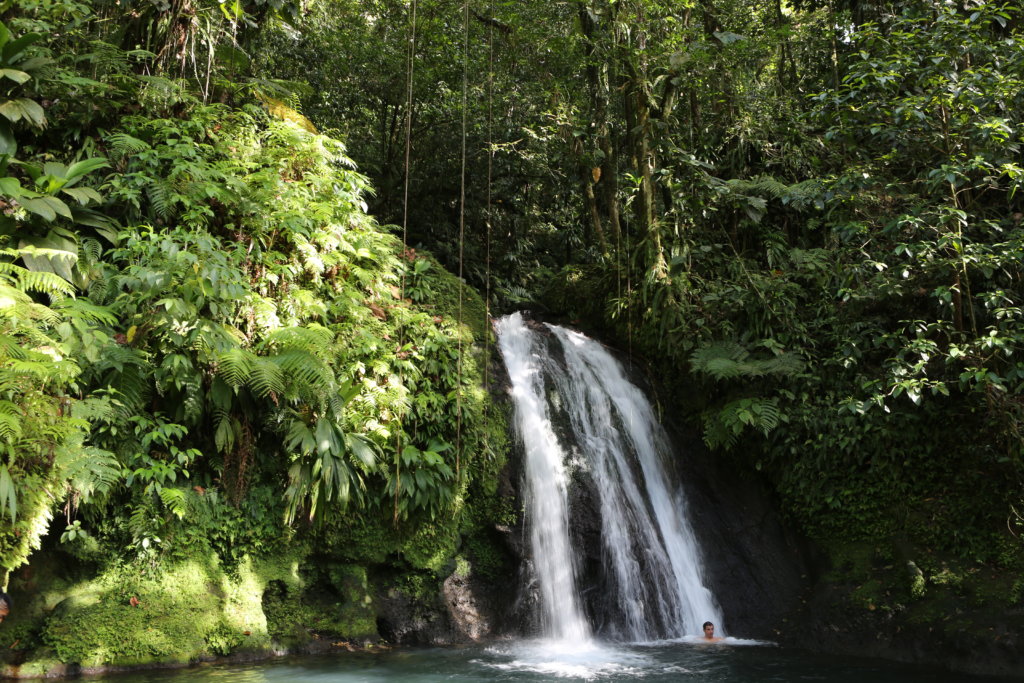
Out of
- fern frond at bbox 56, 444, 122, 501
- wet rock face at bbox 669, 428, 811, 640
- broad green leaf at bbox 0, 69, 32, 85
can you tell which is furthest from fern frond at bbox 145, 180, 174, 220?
wet rock face at bbox 669, 428, 811, 640

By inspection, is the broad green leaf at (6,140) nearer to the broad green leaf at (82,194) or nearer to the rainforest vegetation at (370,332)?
the rainforest vegetation at (370,332)

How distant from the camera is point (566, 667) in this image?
666cm

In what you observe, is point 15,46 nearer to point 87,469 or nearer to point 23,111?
point 23,111

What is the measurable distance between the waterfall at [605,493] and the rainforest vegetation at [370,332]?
1.84ft

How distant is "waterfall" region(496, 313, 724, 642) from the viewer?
8195mm

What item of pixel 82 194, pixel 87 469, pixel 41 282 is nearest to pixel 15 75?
pixel 82 194

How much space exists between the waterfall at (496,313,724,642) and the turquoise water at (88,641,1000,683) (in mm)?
546

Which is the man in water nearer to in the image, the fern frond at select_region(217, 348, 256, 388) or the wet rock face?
the wet rock face

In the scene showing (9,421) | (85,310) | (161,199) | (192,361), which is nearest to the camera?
(9,421)

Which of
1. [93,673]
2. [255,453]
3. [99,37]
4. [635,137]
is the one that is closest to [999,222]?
[635,137]

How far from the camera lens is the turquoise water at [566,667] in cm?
612

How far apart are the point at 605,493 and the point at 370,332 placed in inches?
138

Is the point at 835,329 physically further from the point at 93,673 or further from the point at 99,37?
the point at 99,37

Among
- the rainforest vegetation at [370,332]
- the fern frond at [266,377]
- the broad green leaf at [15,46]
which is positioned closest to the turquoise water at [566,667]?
the rainforest vegetation at [370,332]
